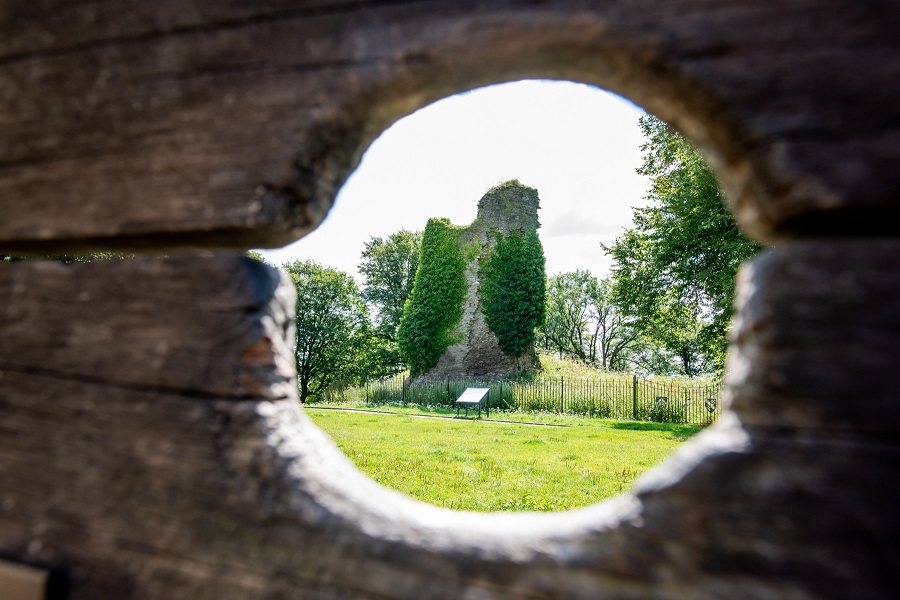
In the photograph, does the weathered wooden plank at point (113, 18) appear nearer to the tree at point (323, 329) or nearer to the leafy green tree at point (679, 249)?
the leafy green tree at point (679, 249)

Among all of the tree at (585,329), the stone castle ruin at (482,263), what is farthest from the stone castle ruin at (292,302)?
the tree at (585,329)

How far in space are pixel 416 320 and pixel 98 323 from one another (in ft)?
84.6

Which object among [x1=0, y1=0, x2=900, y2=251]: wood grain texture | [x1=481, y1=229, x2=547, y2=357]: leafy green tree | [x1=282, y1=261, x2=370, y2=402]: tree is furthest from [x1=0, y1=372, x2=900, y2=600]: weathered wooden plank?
[x1=282, y1=261, x2=370, y2=402]: tree

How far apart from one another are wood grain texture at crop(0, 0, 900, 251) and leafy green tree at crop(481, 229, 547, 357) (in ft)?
80.5

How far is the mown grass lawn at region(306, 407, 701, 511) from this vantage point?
21.1ft

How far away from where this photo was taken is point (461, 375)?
84.2ft

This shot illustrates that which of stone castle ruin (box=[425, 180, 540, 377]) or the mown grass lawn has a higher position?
stone castle ruin (box=[425, 180, 540, 377])

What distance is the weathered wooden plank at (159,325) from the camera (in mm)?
762

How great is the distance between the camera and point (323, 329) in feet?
121

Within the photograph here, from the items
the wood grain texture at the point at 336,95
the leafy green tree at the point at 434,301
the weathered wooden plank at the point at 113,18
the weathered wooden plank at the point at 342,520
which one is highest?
the leafy green tree at the point at 434,301

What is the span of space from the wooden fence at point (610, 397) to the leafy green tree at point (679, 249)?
2.21 metres

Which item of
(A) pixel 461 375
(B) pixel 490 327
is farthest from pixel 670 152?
(A) pixel 461 375

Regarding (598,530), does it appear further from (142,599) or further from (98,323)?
(98,323)

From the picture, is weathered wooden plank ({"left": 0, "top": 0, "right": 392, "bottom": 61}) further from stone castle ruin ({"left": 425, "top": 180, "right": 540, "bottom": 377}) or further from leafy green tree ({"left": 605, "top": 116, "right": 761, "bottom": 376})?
stone castle ruin ({"left": 425, "top": 180, "right": 540, "bottom": 377})
